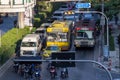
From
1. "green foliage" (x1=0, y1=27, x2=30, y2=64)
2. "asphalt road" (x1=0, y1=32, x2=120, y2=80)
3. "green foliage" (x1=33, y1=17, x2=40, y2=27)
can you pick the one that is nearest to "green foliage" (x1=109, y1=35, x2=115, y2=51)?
"asphalt road" (x1=0, y1=32, x2=120, y2=80)

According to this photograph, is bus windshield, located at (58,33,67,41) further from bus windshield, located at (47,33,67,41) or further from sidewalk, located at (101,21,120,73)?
sidewalk, located at (101,21,120,73)

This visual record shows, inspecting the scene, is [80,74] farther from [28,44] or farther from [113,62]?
[28,44]

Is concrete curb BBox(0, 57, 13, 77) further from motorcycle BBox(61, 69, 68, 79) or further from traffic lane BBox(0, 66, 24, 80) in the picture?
motorcycle BBox(61, 69, 68, 79)

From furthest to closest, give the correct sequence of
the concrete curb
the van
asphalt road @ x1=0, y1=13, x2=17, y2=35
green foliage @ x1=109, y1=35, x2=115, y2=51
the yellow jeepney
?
asphalt road @ x1=0, y1=13, x2=17, y2=35, green foliage @ x1=109, y1=35, x2=115, y2=51, the yellow jeepney, the van, the concrete curb

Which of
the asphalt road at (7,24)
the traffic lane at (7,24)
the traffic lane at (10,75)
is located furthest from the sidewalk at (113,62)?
the traffic lane at (7,24)

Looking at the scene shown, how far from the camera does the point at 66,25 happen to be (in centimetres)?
4038

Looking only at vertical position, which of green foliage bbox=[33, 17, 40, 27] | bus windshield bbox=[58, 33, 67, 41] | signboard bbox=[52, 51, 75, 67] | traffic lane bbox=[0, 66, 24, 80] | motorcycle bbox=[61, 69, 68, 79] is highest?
green foliage bbox=[33, 17, 40, 27]

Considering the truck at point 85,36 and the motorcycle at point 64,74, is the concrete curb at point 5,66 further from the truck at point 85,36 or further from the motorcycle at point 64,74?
the truck at point 85,36

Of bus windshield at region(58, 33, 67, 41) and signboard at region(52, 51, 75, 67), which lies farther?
bus windshield at region(58, 33, 67, 41)

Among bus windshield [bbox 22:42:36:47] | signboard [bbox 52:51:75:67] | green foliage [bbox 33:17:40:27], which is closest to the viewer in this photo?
signboard [bbox 52:51:75:67]

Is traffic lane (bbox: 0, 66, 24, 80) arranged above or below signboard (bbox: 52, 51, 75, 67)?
below

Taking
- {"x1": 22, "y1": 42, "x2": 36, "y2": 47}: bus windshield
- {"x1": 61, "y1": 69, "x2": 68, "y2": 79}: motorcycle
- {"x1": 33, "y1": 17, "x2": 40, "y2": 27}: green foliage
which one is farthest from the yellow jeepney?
{"x1": 33, "y1": 17, "x2": 40, "y2": 27}: green foliage

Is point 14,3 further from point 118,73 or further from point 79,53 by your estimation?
point 118,73

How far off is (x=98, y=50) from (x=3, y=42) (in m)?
9.37
